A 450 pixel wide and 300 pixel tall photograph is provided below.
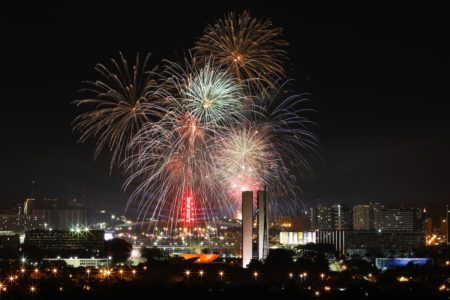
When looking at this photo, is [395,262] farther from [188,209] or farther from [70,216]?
[70,216]

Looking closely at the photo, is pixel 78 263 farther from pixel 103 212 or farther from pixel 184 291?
pixel 103 212

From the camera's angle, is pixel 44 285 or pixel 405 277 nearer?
pixel 44 285

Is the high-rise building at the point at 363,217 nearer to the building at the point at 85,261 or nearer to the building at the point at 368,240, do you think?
the building at the point at 368,240

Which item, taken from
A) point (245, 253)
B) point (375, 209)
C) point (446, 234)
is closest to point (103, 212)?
point (375, 209)

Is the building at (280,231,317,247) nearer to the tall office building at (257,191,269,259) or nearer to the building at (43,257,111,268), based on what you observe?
the building at (43,257,111,268)

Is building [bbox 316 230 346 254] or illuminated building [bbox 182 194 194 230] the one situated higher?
illuminated building [bbox 182 194 194 230]

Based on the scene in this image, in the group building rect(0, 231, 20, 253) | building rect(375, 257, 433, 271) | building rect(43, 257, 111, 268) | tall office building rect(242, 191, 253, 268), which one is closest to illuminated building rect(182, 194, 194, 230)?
tall office building rect(242, 191, 253, 268)

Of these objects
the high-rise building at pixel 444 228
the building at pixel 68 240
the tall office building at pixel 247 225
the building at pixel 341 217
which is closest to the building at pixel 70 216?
the building at pixel 341 217
